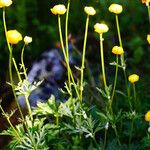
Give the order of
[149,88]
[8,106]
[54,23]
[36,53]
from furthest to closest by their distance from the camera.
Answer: [54,23] → [36,53] → [149,88] → [8,106]

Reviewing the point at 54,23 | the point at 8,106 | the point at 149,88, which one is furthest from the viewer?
the point at 54,23

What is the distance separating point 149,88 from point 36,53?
4.06ft

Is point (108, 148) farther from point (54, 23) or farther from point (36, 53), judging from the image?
point (54, 23)

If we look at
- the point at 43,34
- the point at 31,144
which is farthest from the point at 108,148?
the point at 43,34

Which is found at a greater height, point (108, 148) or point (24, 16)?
point (24, 16)

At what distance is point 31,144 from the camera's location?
2.74 meters

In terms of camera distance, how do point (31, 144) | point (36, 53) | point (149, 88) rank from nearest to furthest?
point (31, 144) → point (149, 88) → point (36, 53)

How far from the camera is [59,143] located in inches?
114

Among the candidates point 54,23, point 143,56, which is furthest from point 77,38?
point 143,56

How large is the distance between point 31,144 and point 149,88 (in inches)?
57.0

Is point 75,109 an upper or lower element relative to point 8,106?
upper

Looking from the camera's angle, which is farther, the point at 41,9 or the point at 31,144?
the point at 41,9

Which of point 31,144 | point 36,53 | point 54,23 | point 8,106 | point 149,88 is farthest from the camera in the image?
point 54,23

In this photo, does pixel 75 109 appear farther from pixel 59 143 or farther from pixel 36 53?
pixel 36 53
